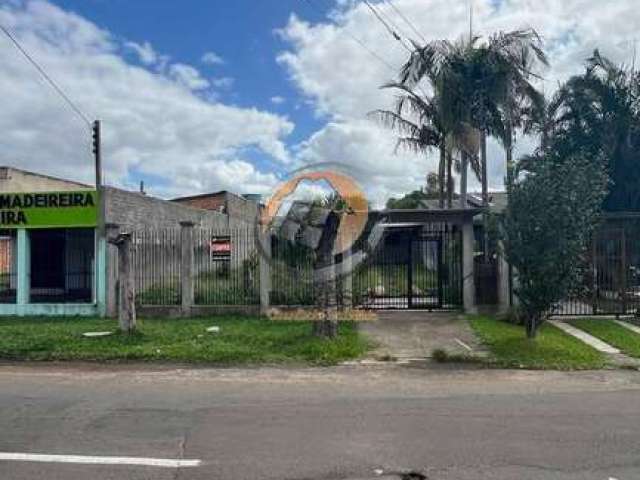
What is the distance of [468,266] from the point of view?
16922mm

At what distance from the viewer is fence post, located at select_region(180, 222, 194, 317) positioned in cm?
1727

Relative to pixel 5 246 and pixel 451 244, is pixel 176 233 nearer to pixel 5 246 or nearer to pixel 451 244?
pixel 5 246

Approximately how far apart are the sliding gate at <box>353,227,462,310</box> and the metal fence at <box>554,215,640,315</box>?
2.99 m

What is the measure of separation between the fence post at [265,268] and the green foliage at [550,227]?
23.3 feet

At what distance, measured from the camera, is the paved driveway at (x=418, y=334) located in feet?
39.3

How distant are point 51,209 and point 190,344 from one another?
7.98 metres

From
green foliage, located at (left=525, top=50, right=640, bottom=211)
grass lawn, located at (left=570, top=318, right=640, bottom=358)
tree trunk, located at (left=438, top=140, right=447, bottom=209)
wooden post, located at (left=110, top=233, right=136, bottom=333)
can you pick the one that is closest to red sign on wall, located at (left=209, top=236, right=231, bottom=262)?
wooden post, located at (left=110, top=233, right=136, bottom=333)

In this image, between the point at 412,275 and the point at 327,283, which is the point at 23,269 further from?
the point at 412,275

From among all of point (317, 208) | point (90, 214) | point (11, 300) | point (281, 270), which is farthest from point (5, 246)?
point (317, 208)

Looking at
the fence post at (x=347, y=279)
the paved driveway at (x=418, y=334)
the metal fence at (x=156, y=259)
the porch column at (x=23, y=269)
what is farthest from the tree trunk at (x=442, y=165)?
the porch column at (x=23, y=269)

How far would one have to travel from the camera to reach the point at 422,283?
58.7ft

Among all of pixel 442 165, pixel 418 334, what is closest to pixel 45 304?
pixel 418 334

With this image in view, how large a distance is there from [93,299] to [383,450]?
46.2ft

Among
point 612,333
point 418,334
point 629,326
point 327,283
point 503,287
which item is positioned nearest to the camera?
point 327,283
